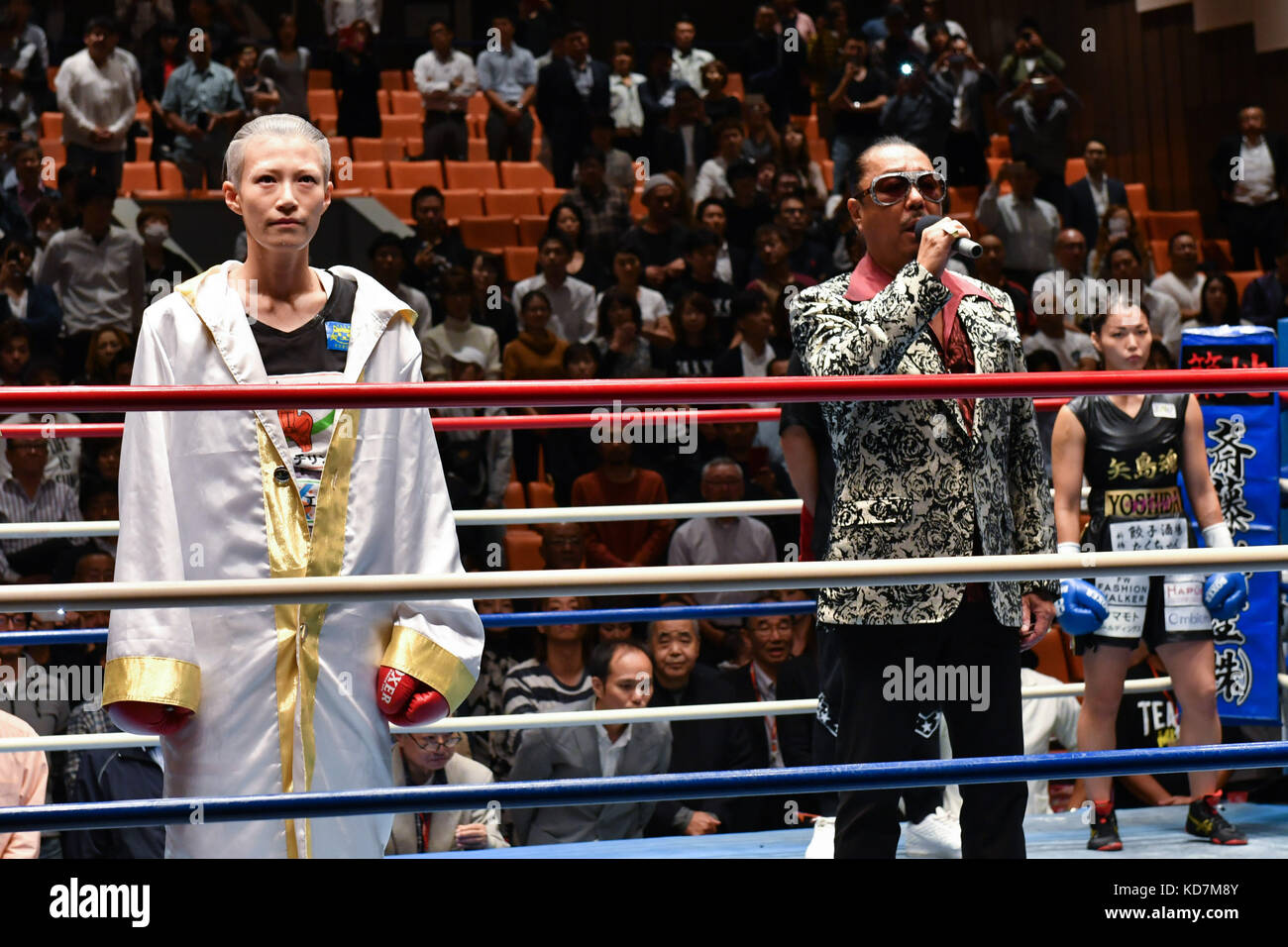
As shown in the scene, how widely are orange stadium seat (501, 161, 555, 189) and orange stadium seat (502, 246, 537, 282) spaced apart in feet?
3.47

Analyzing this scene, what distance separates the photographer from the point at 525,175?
8.88 meters

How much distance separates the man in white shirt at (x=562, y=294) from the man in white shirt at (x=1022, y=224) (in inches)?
89.7

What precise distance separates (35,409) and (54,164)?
6.85 meters

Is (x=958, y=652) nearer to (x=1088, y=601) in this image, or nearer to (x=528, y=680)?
(x=1088, y=601)

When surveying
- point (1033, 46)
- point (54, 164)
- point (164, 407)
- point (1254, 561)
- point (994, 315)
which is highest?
point (1033, 46)

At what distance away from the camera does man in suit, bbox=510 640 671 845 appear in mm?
3967

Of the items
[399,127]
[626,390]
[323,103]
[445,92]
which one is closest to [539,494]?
[445,92]

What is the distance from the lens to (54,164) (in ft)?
26.3

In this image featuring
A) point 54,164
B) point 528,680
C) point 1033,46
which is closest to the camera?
point 528,680

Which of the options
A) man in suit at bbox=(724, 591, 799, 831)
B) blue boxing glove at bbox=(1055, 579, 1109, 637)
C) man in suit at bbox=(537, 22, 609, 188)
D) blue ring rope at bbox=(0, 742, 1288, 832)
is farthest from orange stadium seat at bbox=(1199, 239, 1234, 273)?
blue ring rope at bbox=(0, 742, 1288, 832)

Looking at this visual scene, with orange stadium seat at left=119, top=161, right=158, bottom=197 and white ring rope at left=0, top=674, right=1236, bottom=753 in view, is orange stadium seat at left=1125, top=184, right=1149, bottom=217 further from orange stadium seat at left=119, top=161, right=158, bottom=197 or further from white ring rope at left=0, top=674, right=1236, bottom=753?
white ring rope at left=0, top=674, right=1236, bottom=753

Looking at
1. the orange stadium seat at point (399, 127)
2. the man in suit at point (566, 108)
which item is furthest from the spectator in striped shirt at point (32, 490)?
the orange stadium seat at point (399, 127)

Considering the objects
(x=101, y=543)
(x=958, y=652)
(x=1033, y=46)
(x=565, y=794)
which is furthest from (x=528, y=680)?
(x=1033, y=46)
